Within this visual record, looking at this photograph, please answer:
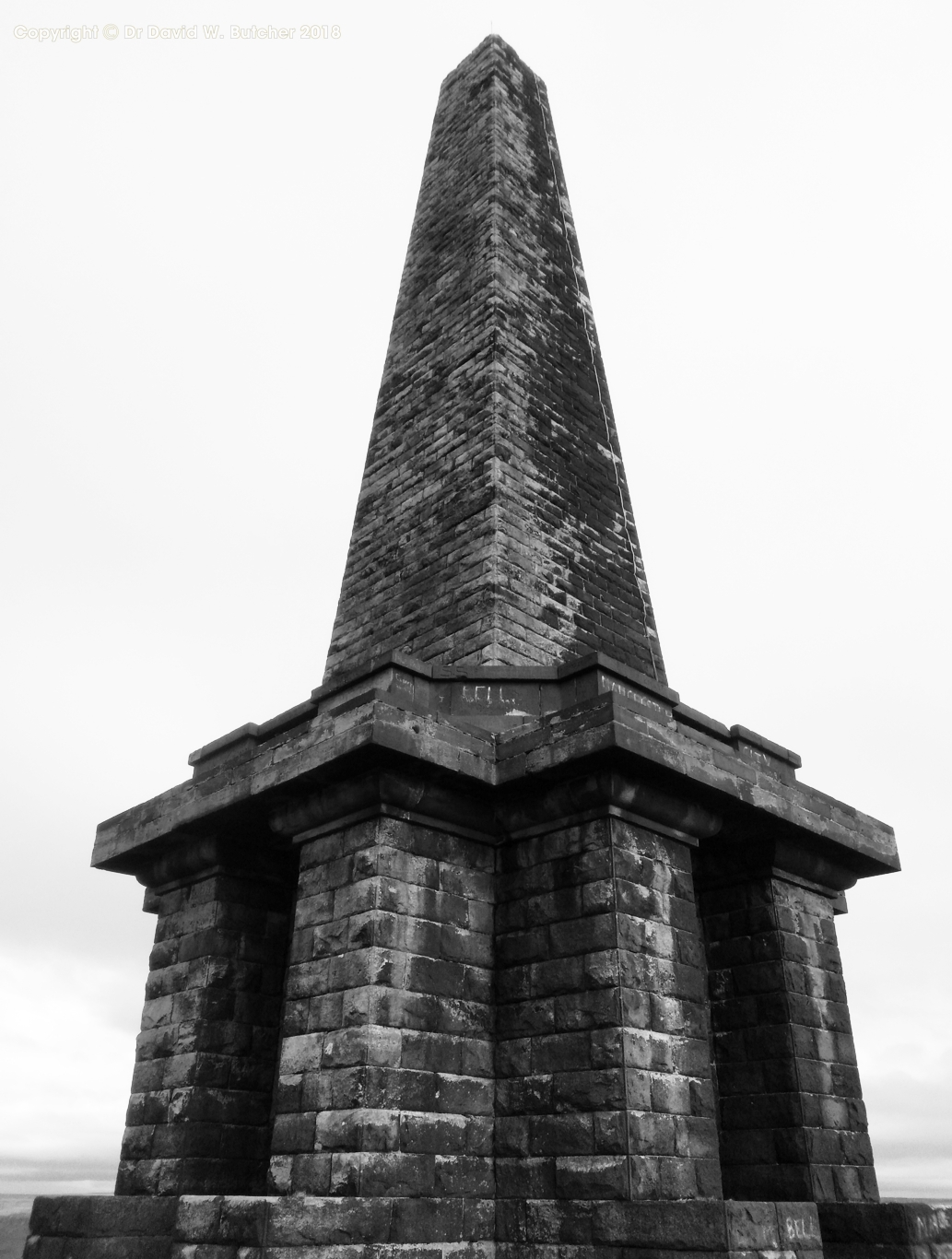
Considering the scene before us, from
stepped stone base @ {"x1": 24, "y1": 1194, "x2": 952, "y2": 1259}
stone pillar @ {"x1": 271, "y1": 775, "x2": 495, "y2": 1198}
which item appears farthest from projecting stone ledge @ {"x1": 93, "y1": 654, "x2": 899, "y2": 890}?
stepped stone base @ {"x1": 24, "y1": 1194, "x2": 952, "y2": 1259}

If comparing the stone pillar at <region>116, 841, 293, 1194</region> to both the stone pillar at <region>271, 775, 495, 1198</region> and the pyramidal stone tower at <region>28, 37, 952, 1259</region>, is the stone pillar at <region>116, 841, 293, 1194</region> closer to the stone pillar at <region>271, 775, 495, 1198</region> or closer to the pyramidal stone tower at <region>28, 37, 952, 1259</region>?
the pyramidal stone tower at <region>28, 37, 952, 1259</region>

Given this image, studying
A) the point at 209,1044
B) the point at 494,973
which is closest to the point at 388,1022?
the point at 494,973

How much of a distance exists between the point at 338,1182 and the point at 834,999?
4.43 metres

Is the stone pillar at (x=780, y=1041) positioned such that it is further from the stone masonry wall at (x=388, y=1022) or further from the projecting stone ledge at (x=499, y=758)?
the stone masonry wall at (x=388, y=1022)

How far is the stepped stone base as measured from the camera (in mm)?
5961

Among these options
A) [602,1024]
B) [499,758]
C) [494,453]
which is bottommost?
[602,1024]

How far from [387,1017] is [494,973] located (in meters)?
1.08

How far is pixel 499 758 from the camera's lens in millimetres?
7785

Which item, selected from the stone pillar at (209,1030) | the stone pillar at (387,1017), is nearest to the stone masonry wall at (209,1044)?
the stone pillar at (209,1030)

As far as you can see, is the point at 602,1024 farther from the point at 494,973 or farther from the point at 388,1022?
the point at 388,1022

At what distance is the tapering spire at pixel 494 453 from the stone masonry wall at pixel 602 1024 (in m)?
2.56

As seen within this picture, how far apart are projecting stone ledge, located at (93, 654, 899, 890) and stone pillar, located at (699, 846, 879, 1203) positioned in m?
0.53

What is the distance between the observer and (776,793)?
828 centimetres

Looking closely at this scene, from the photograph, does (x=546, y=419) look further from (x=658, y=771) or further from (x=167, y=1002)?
(x=167, y=1002)
